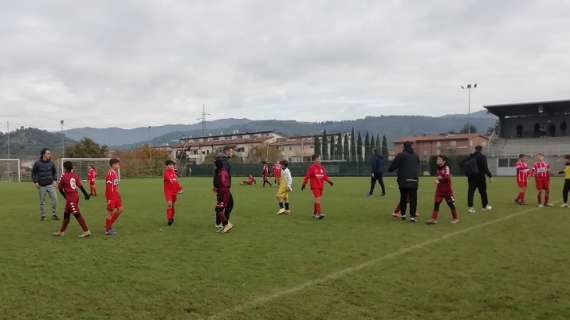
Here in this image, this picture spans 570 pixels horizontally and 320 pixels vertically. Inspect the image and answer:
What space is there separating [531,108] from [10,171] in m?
61.6

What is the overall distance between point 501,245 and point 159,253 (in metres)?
5.90

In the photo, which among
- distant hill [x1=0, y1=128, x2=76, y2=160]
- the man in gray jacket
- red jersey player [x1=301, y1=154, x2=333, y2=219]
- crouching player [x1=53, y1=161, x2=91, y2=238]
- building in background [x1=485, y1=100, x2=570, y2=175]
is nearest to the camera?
crouching player [x1=53, y1=161, x2=91, y2=238]

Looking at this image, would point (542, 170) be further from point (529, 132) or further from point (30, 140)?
point (30, 140)

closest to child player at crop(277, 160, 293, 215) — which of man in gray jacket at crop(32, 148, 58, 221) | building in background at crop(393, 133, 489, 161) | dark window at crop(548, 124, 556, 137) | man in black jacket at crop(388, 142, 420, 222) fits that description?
man in black jacket at crop(388, 142, 420, 222)

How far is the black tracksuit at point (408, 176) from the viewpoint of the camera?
1170 centimetres

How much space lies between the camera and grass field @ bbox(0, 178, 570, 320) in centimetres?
506

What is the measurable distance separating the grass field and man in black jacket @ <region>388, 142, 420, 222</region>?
782 millimetres

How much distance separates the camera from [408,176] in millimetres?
11727

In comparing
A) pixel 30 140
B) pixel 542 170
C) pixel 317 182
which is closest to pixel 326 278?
pixel 317 182

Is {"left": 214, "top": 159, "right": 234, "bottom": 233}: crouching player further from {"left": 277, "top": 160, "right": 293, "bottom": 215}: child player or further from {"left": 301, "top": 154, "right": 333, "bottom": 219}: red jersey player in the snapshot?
{"left": 277, "top": 160, "right": 293, "bottom": 215}: child player

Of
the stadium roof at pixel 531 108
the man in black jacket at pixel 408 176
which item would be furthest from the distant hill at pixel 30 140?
the man in black jacket at pixel 408 176

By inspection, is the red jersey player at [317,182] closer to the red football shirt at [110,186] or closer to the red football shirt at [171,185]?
the red football shirt at [171,185]

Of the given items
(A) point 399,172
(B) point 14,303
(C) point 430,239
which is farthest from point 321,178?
(B) point 14,303

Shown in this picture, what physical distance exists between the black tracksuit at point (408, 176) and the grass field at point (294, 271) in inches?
32.0
